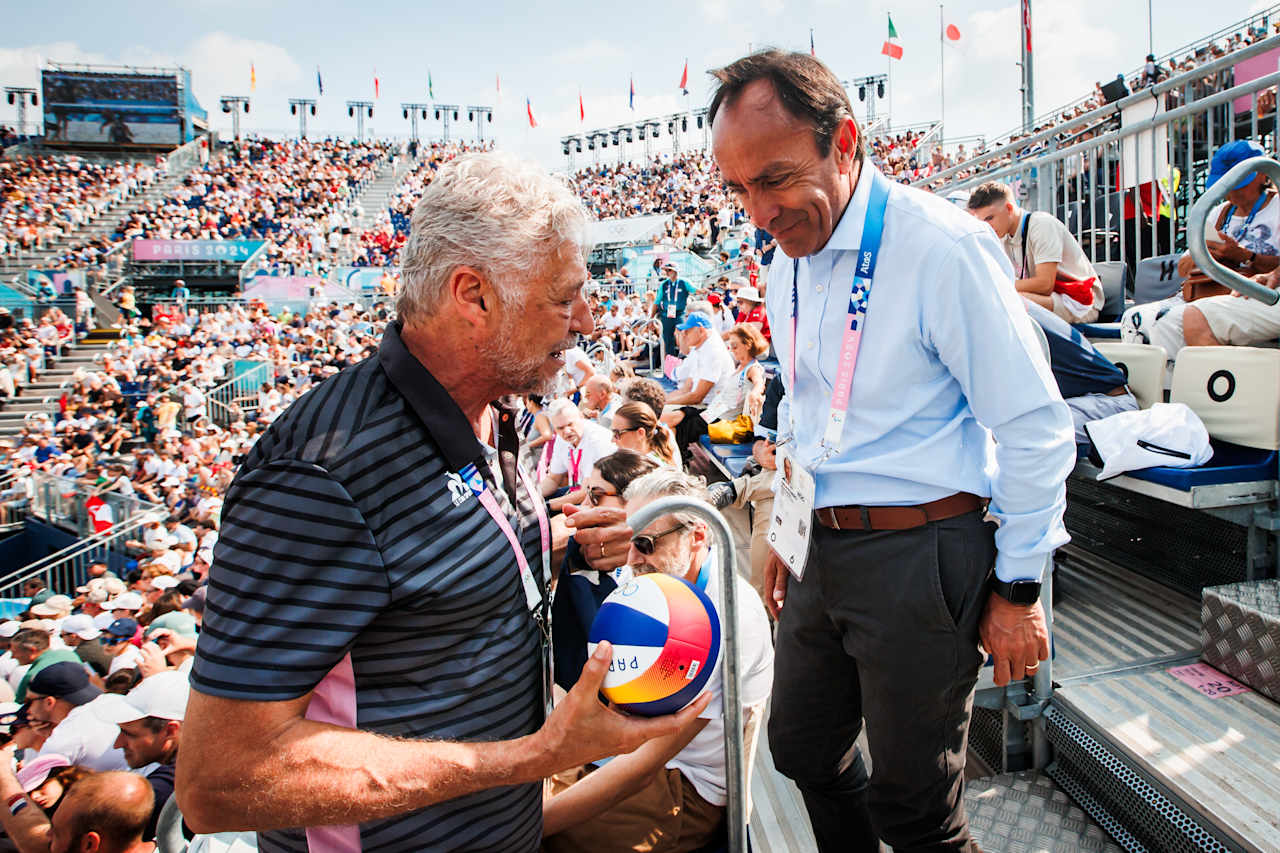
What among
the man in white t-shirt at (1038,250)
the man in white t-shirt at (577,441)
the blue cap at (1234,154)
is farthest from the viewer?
the man in white t-shirt at (577,441)

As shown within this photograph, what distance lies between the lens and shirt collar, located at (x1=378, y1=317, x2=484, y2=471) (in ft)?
3.92

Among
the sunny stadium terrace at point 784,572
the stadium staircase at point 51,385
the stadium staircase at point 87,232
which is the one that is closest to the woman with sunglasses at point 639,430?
the sunny stadium terrace at point 784,572

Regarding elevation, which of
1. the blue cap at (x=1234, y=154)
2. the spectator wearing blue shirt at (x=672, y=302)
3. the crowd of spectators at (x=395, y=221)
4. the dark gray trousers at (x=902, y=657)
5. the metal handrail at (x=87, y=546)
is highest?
the crowd of spectators at (x=395, y=221)

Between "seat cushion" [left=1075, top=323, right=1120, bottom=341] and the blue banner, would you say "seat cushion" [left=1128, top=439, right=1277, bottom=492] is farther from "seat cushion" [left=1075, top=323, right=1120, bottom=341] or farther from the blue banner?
the blue banner

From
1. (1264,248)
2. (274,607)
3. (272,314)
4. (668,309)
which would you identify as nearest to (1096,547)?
(1264,248)

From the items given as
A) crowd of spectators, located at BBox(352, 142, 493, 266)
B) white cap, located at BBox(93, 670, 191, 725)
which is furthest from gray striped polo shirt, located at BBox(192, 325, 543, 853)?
crowd of spectators, located at BBox(352, 142, 493, 266)

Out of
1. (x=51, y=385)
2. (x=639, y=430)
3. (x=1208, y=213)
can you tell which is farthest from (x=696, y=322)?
(x=51, y=385)

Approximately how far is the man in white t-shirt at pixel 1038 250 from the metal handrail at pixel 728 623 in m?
3.38

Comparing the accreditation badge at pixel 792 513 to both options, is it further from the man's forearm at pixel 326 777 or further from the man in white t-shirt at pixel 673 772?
the man's forearm at pixel 326 777

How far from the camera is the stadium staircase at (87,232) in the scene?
26.5 metres

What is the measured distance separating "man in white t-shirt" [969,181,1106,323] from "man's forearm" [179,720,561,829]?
4.04m

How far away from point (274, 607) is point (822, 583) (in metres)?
1.22

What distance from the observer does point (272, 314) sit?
22.9m

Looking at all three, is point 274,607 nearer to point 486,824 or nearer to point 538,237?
point 486,824
